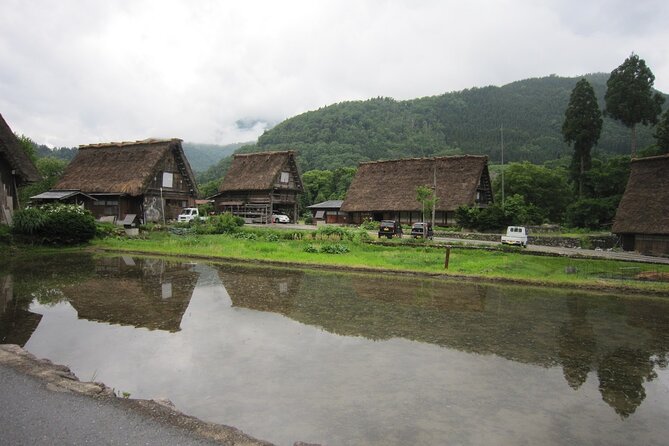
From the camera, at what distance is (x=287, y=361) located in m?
7.17

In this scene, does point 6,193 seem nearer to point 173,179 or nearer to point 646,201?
point 173,179

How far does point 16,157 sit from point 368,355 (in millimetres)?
24359

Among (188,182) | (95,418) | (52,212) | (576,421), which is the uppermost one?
(188,182)

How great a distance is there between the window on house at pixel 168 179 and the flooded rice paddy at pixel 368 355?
21.4 m

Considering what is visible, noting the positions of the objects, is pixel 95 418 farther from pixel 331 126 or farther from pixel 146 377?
pixel 331 126

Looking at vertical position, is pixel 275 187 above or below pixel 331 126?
below

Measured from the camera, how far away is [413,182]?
37875 millimetres

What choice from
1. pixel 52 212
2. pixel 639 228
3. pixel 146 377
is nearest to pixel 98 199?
pixel 52 212

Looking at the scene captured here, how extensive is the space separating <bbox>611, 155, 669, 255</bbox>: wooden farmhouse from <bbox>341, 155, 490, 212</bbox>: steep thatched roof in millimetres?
11614

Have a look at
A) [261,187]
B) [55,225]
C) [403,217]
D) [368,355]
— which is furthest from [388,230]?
[368,355]

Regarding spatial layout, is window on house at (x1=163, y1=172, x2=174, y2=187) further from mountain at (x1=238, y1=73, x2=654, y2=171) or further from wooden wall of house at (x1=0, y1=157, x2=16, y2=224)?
mountain at (x1=238, y1=73, x2=654, y2=171)

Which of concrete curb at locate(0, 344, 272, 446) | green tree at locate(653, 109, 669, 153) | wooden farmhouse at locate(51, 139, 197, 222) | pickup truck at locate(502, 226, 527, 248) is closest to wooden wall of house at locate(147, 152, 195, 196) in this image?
wooden farmhouse at locate(51, 139, 197, 222)

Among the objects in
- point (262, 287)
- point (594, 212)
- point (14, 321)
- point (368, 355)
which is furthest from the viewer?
point (594, 212)

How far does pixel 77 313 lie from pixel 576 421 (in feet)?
34.4
